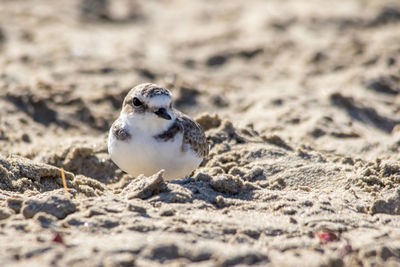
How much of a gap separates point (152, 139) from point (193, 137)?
426 millimetres

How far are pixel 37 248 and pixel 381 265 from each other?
1.95 meters

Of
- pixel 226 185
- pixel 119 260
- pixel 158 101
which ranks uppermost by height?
pixel 158 101

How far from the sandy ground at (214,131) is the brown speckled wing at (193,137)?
0.86ft

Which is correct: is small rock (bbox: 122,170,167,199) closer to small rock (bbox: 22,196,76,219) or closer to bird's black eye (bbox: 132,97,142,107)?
small rock (bbox: 22,196,76,219)

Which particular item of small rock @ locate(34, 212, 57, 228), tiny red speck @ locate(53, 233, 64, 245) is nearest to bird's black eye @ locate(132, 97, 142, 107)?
small rock @ locate(34, 212, 57, 228)

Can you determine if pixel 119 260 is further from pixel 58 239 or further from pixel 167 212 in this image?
pixel 167 212

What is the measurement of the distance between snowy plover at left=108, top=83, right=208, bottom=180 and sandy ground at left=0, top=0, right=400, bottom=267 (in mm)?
361

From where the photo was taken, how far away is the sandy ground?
140 inches

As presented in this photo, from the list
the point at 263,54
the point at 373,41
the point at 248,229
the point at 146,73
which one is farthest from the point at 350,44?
the point at 248,229

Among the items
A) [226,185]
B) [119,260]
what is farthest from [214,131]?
[119,260]

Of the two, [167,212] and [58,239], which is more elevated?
[167,212]

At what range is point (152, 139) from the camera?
15.8 feet

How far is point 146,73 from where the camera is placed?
844 centimetres

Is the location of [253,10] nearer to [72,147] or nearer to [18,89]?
[18,89]
